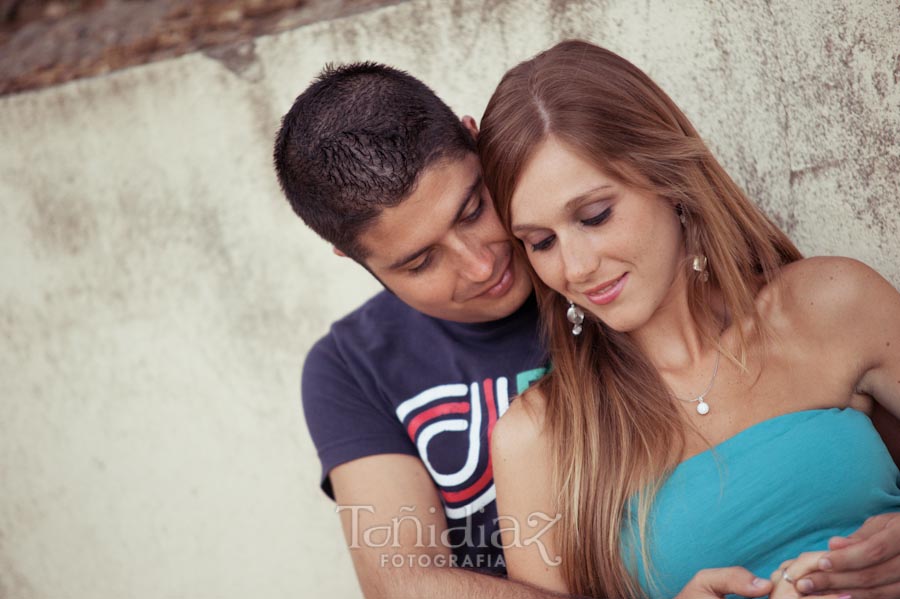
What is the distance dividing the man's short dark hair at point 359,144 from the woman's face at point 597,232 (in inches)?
11.7

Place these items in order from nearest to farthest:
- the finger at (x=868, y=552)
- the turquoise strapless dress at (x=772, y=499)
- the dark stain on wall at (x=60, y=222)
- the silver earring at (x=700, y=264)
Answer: the finger at (x=868, y=552) → the turquoise strapless dress at (x=772, y=499) → the silver earring at (x=700, y=264) → the dark stain on wall at (x=60, y=222)

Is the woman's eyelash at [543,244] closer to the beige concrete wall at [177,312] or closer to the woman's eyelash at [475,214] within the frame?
the woman's eyelash at [475,214]

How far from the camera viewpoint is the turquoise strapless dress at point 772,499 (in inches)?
85.8

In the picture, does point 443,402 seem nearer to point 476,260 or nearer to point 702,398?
point 476,260

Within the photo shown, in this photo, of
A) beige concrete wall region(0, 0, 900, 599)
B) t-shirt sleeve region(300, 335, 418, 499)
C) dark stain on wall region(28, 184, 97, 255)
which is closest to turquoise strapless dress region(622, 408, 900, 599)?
t-shirt sleeve region(300, 335, 418, 499)

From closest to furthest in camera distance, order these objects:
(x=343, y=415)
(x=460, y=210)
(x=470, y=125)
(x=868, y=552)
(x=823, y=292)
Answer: (x=868, y=552) < (x=823, y=292) < (x=460, y=210) < (x=470, y=125) < (x=343, y=415)

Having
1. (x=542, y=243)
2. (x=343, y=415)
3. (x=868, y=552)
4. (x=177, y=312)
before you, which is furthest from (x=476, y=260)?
(x=177, y=312)

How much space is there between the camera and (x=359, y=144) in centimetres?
239

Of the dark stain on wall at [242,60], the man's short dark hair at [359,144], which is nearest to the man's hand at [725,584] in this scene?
the man's short dark hair at [359,144]

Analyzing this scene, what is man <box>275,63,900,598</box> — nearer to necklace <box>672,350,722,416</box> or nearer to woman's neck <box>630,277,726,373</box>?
woman's neck <box>630,277,726,373</box>

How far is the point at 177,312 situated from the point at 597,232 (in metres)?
2.02

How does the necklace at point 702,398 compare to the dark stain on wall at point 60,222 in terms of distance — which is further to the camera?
the dark stain on wall at point 60,222

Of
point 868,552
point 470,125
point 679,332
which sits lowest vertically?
point 868,552

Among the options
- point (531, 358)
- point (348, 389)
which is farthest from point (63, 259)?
point (531, 358)
